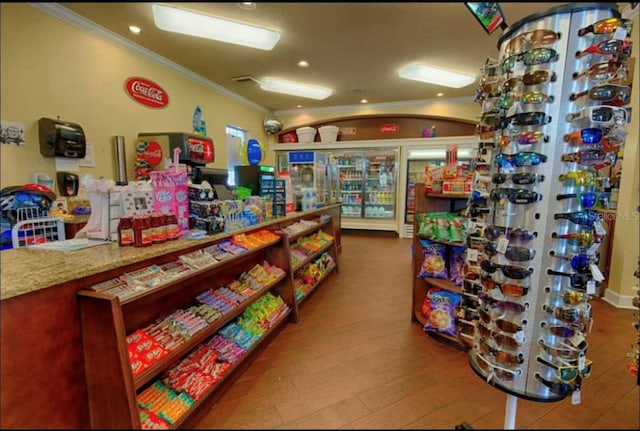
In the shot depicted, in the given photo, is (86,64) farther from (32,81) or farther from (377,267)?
(377,267)

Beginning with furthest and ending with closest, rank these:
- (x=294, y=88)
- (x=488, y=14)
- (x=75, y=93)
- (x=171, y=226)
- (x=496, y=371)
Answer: (x=294, y=88), (x=75, y=93), (x=171, y=226), (x=496, y=371), (x=488, y=14)

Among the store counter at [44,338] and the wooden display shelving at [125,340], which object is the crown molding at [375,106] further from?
the store counter at [44,338]

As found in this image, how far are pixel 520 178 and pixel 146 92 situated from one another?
3762 mm

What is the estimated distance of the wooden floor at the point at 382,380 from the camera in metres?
0.75

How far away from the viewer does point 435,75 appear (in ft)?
12.6

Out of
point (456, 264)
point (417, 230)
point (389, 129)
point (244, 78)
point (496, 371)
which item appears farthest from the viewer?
point (389, 129)

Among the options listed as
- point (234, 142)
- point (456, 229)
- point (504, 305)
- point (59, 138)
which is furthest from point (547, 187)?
point (234, 142)

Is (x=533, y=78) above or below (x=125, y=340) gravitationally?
above

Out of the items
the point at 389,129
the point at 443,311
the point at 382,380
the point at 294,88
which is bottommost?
the point at 382,380

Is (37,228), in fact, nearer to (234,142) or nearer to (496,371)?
(496,371)

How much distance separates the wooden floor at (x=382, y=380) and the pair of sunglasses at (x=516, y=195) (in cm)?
71

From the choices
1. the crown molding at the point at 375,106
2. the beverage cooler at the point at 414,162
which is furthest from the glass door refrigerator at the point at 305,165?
the beverage cooler at the point at 414,162

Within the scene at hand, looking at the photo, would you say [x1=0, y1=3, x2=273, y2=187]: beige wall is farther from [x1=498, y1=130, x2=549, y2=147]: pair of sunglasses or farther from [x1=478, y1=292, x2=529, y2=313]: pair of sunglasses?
[x1=478, y1=292, x2=529, y2=313]: pair of sunglasses

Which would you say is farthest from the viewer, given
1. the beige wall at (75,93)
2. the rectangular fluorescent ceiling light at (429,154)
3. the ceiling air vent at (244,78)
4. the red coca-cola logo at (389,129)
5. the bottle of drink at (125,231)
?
the red coca-cola logo at (389,129)
